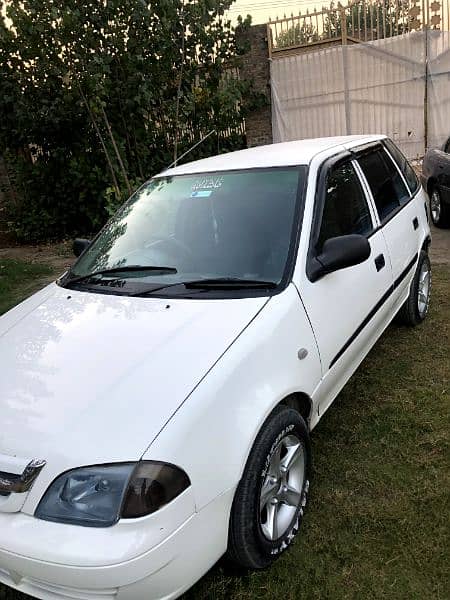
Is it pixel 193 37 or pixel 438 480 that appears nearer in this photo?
pixel 438 480

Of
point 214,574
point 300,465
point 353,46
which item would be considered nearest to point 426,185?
point 353,46

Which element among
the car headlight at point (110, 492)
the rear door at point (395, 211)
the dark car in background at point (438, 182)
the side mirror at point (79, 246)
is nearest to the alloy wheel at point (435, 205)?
the dark car in background at point (438, 182)

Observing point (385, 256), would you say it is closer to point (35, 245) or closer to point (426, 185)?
point (426, 185)

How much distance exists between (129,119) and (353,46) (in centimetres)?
547

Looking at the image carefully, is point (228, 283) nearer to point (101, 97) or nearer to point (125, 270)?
point (125, 270)

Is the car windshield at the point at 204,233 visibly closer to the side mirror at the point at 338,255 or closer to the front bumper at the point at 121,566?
the side mirror at the point at 338,255

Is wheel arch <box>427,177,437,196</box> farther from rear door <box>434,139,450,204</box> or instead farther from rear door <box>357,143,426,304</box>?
rear door <box>357,143,426,304</box>

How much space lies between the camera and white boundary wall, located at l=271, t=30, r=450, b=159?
11312 mm

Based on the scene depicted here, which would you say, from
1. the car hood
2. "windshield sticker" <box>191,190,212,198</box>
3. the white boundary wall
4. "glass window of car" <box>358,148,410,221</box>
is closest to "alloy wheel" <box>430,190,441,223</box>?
"glass window of car" <box>358,148,410,221</box>

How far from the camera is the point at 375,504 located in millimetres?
2574

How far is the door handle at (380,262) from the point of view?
10.9ft

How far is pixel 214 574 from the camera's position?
7.59ft

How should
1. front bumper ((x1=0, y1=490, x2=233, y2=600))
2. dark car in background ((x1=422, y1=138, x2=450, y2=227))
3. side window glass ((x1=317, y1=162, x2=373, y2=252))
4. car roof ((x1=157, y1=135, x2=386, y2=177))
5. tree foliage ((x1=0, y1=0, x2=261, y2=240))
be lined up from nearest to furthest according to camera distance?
front bumper ((x1=0, y1=490, x2=233, y2=600)) → side window glass ((x1=317, y1=162, x2=373, y2=252)) → car roof ((x1=157, y1=135, x2=386, y2=177)) → dark car in background ((x1=422, y1=138, x2=450, y2=227)) → tree foliage ((x1=0, y1=0, x2=261, y2=240))

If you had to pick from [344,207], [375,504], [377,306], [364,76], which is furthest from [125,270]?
[364,76]
